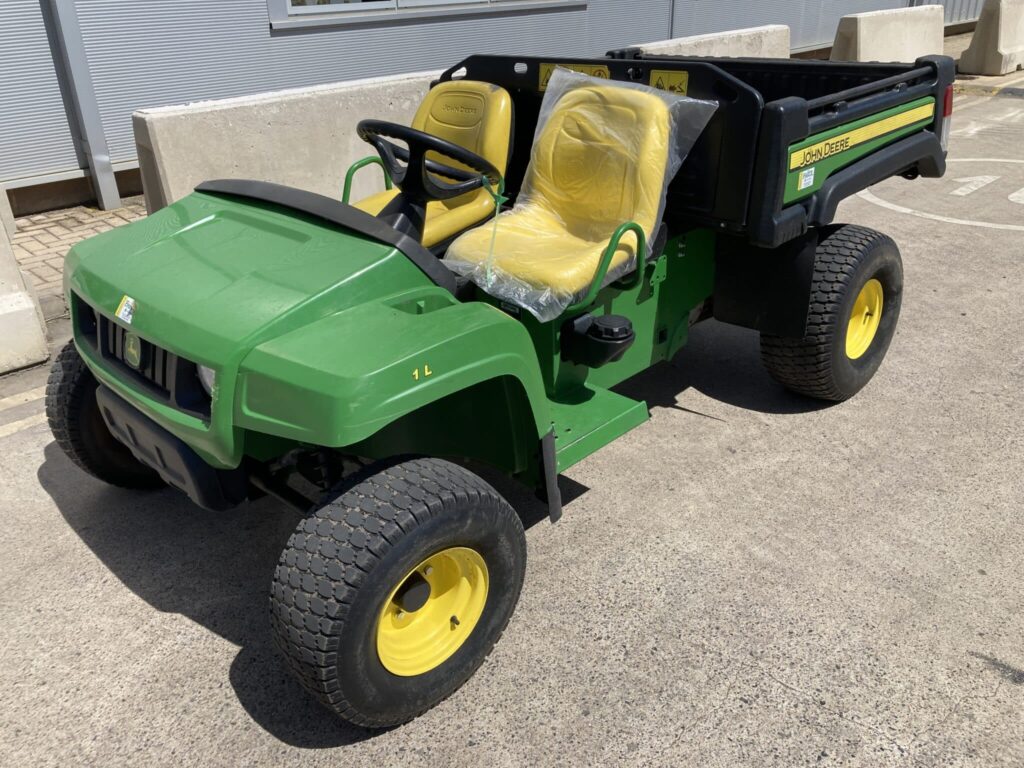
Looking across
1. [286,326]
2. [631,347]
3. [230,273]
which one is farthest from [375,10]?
[286,326]

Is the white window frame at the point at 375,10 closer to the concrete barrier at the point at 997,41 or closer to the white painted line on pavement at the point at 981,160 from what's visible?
the white painted line on pavement at the point at 981,160

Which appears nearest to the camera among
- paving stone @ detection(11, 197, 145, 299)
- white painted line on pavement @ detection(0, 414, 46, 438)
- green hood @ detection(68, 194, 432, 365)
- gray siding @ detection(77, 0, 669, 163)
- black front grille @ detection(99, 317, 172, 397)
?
green hood @ detection(68, 194, 432, 365)

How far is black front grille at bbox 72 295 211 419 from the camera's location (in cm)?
240

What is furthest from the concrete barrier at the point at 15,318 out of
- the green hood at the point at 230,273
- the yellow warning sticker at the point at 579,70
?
the yellow warning sticker at the point at 579,70

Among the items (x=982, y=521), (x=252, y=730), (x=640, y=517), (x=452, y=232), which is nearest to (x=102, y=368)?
(x=252, y=730)

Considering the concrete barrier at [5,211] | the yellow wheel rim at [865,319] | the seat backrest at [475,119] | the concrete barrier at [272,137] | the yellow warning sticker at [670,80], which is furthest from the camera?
the concrete barrier at [272,137]

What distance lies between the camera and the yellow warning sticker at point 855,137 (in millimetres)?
3191

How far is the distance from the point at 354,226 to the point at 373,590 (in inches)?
45.5

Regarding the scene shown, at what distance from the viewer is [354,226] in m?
2.72

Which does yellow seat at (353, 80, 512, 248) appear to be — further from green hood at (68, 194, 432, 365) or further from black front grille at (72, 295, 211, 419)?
black front grille at (72, 295, 211, 419)

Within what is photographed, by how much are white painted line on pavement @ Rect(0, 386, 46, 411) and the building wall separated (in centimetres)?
298

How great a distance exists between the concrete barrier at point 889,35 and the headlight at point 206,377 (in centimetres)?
902

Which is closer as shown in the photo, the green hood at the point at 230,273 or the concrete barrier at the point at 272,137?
the green hood at the point at 230,273

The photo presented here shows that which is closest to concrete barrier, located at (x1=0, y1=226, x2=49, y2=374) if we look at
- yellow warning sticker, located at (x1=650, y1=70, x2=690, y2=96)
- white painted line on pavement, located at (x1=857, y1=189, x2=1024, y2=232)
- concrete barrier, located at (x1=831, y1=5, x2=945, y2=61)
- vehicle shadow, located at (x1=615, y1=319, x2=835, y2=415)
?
vehicle shadow, located at (x1=615, y1=319, x2=835, y2=415)
